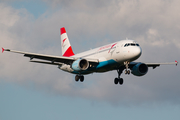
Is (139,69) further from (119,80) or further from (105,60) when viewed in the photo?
(105,60)

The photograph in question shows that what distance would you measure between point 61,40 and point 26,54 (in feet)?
67.8

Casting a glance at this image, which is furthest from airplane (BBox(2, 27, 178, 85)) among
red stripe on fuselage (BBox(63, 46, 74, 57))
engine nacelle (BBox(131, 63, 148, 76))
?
red stripe on fuselage (BBox(63, 46, 74, 57))

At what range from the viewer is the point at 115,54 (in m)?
46.4

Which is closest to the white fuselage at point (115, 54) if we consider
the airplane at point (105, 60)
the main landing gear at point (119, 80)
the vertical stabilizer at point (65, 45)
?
the airplane at point (105, 60)

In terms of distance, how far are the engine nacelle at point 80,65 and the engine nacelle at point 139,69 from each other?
26.2 ft

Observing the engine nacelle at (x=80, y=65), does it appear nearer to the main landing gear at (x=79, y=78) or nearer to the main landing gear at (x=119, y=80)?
the main landing gear at (x=79, y=78)

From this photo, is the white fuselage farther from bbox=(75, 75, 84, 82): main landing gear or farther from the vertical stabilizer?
the vertical stabilizer

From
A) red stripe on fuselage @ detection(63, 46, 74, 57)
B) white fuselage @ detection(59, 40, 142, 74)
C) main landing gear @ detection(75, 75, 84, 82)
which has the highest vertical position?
red stripe on fuselage @ detection(63, 46, 74, 57)

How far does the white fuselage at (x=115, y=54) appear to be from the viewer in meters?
44.9

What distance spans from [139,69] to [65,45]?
17.7 m

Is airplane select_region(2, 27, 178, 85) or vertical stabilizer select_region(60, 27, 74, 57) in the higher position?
vertical stabilizer select_region(60, 27, 74, 57)

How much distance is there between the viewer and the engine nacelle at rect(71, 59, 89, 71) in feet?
157

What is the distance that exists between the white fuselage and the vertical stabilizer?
11.7m

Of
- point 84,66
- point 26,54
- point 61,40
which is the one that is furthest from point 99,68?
point 61,40
